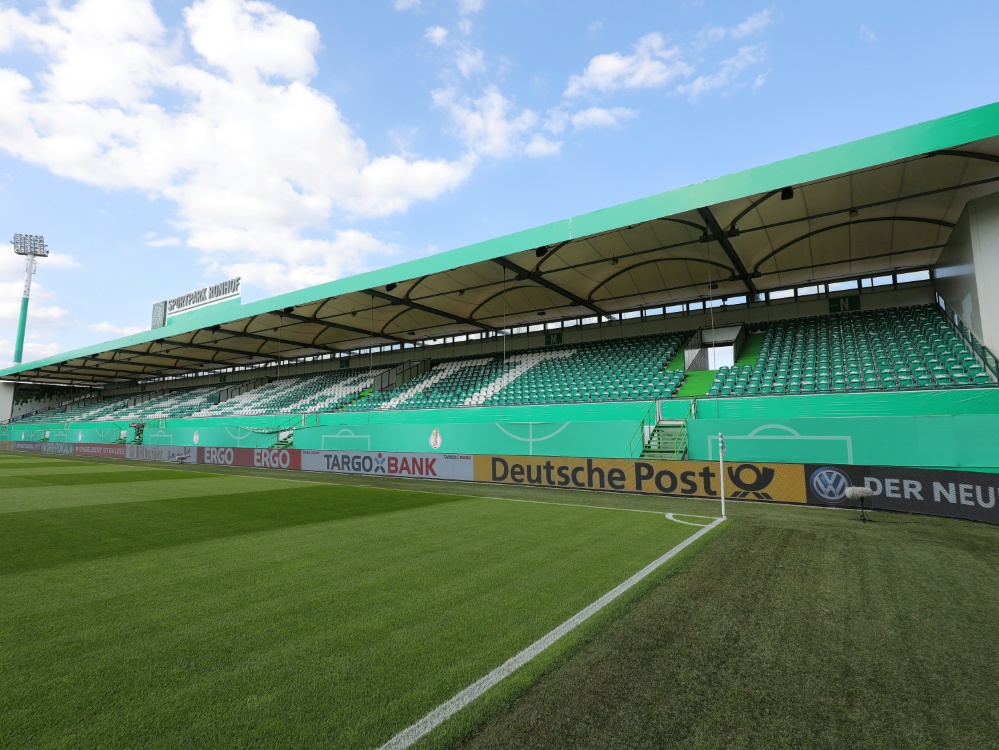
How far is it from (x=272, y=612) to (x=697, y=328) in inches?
969

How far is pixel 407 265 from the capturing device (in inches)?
812

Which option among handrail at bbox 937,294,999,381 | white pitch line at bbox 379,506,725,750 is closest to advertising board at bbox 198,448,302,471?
white pitch line at bbox 379,506,725,750

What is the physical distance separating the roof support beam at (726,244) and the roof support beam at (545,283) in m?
7.30

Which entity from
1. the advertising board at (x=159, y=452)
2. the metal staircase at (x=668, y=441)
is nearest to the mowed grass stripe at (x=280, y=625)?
the metal staircase at (x=668, y=441)

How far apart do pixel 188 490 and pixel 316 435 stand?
9.37m

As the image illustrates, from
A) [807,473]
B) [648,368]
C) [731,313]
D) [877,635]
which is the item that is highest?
[731,313]

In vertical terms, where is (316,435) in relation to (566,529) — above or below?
above

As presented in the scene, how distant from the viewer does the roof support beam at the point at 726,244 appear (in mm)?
15523

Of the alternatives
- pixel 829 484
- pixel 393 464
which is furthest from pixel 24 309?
pixel 829 484

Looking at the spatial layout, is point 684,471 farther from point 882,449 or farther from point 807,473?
point 882,449

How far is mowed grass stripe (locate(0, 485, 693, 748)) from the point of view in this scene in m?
2.92

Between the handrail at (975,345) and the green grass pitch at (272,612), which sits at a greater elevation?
the handrail at (975,345)

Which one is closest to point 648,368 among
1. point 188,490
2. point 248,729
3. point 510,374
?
point 510,374

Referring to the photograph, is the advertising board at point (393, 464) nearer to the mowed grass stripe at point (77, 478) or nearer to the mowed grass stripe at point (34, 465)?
the mowed grass stripe at point (77, 478)
